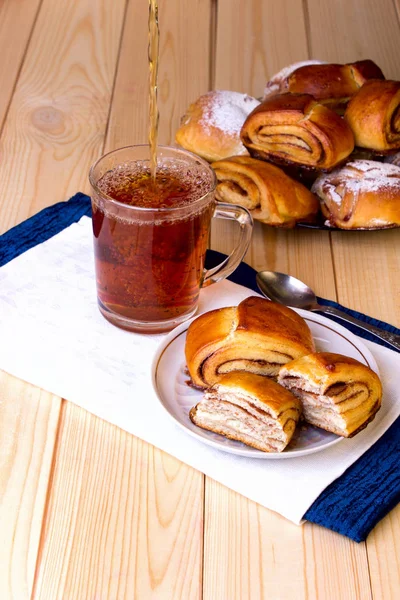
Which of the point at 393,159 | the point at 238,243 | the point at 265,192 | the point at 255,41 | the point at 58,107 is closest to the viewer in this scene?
the point at 238,243

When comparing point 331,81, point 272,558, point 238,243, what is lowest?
point 272,558

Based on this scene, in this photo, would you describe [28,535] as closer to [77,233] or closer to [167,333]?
[167,333]

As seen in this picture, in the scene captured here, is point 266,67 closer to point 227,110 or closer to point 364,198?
point 227,110

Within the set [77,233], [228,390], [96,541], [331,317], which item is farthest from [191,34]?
[96,541]

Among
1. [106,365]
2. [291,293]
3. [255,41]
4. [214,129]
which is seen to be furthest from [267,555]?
[255,41]

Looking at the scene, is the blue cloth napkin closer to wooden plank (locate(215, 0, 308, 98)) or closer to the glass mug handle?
the glass mug handle

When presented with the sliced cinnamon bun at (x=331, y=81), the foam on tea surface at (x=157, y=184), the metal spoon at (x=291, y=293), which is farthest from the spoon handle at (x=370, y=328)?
the sliced cinnamon bun at (x=331, y=81)
